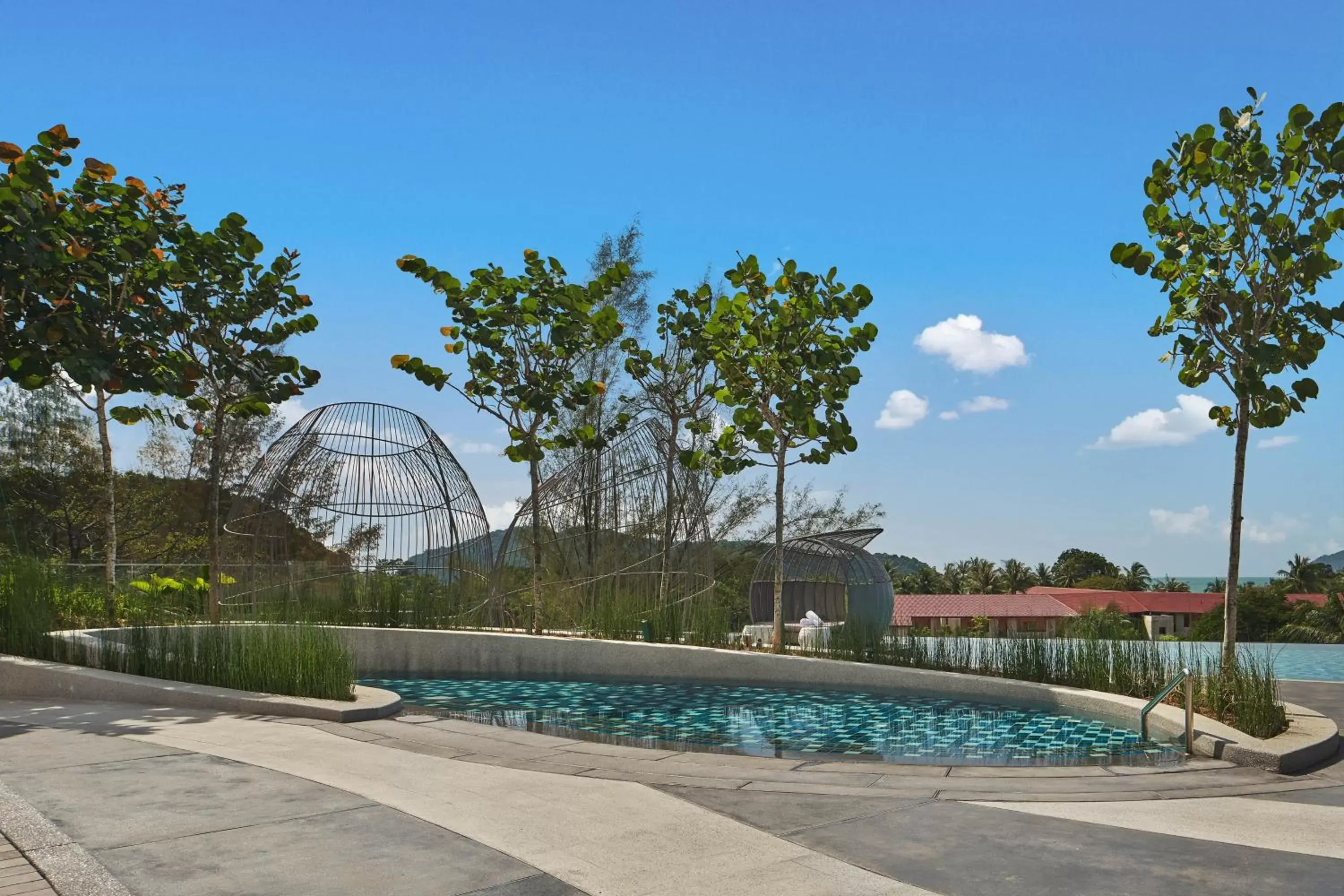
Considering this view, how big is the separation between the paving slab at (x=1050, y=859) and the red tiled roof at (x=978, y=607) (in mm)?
28378

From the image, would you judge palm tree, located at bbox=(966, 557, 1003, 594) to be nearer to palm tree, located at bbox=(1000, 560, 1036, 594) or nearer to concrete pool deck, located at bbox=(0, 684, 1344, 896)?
palm tree, located at bbox=(1000, 560, 1036, 594)

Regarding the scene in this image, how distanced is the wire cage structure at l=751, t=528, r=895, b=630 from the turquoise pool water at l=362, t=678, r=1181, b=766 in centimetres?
631

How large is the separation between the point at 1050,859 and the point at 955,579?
61.8 metres

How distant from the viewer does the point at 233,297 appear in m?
13.0

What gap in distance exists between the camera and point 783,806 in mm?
4781

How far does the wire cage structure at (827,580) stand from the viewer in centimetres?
1781

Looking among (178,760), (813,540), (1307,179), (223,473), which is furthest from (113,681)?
(223,473)

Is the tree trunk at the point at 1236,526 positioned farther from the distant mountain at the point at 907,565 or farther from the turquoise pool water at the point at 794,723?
the distant mountain at the point at 907,565

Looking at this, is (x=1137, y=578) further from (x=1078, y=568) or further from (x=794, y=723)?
(x=794, y=723)

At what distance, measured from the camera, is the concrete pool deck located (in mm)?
3639

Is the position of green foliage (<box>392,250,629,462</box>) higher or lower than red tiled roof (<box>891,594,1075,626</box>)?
higher

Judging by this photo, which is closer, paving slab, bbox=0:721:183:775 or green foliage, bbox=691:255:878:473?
paving slab, bbox=0:721:183:775

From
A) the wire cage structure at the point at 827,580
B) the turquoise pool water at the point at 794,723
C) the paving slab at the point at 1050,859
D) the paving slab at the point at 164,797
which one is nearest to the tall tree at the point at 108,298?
the turquoise pool water at the point at 794,723

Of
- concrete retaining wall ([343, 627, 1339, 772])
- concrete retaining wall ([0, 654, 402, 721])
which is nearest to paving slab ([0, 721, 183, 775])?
concrete retaining wall ([0, 654, 402, 721])
